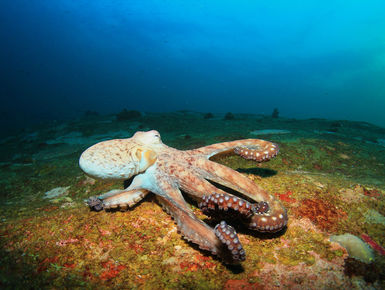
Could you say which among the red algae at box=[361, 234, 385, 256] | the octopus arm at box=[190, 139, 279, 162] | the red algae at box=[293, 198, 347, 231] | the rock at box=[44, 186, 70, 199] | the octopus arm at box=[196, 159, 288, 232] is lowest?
the rock at box=[44, 186, 70, 199]

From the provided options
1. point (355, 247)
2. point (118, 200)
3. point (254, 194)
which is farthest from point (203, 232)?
point (355, 247)

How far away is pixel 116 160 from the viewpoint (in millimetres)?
3021

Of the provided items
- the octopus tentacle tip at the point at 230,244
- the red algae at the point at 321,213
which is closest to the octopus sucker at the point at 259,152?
the red algae at the point at 321,213

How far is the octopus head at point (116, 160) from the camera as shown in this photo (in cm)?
296

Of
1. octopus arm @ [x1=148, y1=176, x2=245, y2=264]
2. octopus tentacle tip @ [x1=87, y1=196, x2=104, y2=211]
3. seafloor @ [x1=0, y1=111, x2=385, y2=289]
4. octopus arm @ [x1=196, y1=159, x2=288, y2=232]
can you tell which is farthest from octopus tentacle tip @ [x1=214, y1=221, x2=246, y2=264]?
octopus tentacle tip @ [x1=87, y1=196, x2=104, y2=211]

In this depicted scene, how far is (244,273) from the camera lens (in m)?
2.04

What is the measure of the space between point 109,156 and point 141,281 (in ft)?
5.94

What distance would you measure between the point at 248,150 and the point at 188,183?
1114 mm

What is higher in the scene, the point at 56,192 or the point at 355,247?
the point at 355,247

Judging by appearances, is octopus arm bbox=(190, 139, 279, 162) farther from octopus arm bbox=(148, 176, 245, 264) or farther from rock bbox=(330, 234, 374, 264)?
rock bbox=(330, 234, 374, 264)

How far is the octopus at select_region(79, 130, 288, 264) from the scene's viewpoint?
2.13 meters

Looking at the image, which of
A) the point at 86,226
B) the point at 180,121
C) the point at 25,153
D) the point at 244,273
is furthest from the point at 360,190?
the point at 25,153

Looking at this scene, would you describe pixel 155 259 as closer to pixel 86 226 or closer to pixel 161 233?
pixel 161 233

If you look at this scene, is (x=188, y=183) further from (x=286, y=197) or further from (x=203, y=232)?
(x=286, y=197)
